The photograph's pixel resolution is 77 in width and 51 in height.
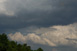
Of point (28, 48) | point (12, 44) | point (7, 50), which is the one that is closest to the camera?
point (7, 50)

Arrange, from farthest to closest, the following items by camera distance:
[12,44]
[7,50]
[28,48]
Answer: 1. [28,48]
2. [12,44]
3. [7,50]

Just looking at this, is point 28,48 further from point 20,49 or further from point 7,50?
point 7,50

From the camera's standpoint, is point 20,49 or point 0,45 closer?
point 0,45

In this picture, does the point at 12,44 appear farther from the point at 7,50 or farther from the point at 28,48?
the point at 28,48

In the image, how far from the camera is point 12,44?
117125mm

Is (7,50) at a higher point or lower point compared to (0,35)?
lower

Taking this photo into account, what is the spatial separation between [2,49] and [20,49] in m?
13.7

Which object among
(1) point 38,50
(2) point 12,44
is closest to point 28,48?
(1) point 38,50

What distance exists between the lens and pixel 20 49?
401ft

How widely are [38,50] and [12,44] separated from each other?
29.1 meters

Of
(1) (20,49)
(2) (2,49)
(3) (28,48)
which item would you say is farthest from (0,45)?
(3) (28,48)

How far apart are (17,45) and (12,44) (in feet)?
22.5

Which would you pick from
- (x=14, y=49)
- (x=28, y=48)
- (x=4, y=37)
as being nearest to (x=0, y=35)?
(x=4, y=37)

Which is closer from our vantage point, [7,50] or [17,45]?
[7,50]
